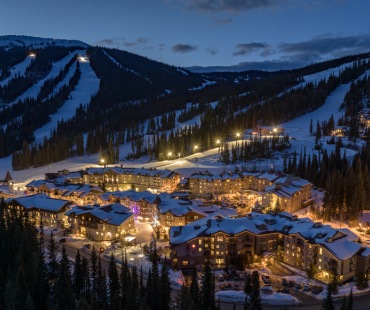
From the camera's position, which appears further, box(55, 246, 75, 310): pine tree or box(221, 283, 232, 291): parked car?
box(221, 283, 232, 291): parked car

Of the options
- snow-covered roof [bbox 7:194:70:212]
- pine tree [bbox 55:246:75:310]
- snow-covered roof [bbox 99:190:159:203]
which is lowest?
pine tree [bbox 55:246:75:310]

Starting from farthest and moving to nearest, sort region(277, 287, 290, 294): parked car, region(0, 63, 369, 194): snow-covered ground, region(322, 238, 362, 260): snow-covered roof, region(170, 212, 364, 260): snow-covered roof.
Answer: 1. region(0, 63, 369, 194): snow-covered ground
2. region(170, 212, 364, 260): snow-covered roof
3. region(322, 238, 362, 260): snow-covered roof
4. region(277, 287, 290, 294): parked car

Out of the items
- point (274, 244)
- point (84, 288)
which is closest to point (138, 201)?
point (274, 244)

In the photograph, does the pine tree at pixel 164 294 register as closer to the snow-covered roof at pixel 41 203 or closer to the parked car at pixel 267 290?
the parked car at pixel 267 290

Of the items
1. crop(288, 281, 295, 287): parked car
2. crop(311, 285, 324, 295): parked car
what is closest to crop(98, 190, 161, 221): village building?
crop(288, 281, 295, 287): parked car

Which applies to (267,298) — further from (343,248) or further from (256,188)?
(256,188)

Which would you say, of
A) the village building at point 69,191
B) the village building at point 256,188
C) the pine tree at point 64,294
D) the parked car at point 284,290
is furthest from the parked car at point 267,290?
the village building at point 69,191

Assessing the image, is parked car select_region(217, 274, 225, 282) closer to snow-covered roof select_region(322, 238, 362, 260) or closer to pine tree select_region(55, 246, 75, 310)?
snow-covered roof select_region(322, 238, 362, 260)

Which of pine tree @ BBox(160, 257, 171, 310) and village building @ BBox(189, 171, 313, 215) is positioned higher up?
village building @ BBox(189, 171, 313, 215)
